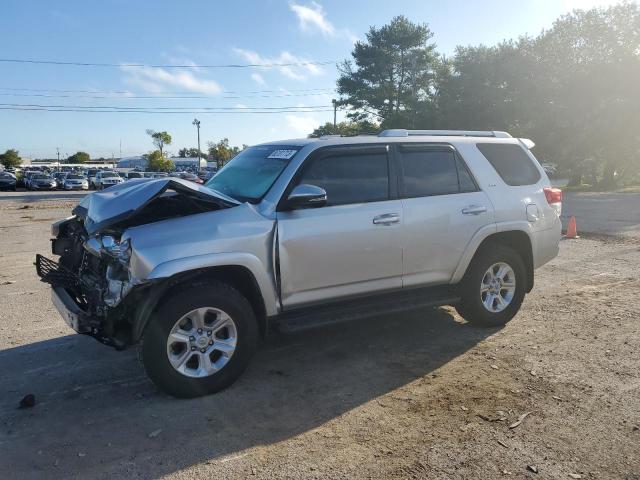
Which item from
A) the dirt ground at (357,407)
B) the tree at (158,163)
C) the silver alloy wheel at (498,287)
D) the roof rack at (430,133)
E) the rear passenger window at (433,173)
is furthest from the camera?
the tree at (158,163)

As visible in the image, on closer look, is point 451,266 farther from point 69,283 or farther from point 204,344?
point 69,283

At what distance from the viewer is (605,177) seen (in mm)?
31875

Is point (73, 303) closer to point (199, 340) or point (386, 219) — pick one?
point (199, 340)

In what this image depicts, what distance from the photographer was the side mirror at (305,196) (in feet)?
13.4

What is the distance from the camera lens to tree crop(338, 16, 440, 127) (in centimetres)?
4775

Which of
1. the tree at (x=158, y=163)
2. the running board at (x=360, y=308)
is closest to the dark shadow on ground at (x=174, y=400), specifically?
the running board at (x=360, y=308)

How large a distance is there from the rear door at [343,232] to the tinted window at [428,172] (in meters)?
0.20

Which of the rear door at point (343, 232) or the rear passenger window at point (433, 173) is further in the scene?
the rear passenger window at point (433, 173)

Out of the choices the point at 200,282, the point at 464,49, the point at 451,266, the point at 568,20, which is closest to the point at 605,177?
the point at 568,20

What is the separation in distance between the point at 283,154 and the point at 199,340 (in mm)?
1807

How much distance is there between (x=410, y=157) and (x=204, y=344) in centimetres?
255

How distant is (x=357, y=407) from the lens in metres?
3.79

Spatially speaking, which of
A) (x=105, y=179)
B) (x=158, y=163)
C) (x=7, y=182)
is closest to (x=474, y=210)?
(x=105, y=179)

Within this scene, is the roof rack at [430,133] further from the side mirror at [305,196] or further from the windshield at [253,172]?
the side mirror at [305,196]
